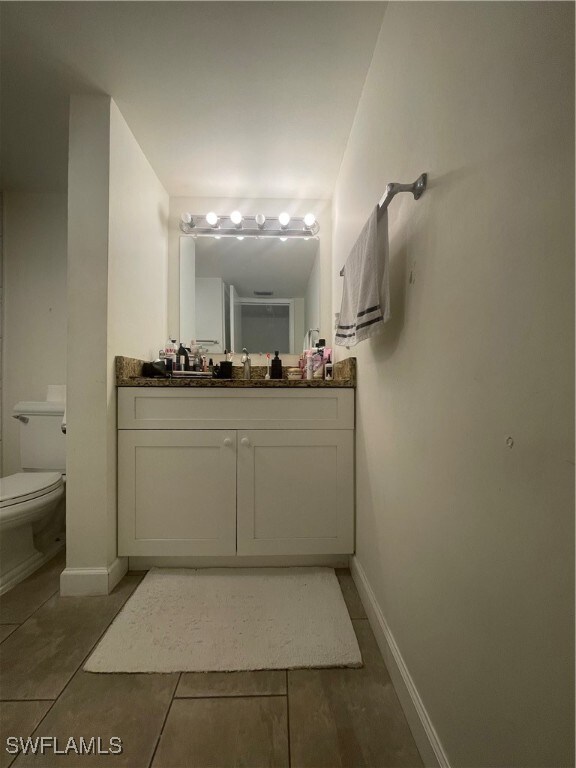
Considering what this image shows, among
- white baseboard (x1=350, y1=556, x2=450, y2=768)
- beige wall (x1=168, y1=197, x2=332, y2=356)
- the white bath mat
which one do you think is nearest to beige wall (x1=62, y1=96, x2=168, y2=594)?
the white bath mat

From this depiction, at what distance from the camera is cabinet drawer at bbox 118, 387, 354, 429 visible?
4.71 ft

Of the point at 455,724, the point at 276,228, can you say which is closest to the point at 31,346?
the point at 276,228

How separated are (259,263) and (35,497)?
5.75 feet

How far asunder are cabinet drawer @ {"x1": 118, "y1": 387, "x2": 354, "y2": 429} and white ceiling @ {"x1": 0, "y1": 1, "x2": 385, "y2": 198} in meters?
1.25

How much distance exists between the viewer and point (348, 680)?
3.04 ft

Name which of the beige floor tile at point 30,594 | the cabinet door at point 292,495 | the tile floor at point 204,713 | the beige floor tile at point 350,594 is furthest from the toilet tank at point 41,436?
the beige floor tile at point 350,594

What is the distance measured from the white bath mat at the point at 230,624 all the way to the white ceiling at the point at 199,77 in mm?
2081

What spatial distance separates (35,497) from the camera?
138 centimetres

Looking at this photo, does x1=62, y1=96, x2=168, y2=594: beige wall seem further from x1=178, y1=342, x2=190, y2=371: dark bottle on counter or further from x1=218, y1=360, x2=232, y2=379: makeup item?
x1=218, y1=360, x2=232, y2=379: makeup item

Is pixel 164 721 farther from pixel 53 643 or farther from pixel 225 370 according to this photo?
pixel 225 370

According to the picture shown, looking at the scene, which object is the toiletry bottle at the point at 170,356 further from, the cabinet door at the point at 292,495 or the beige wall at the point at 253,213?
the cabinet door at the point at 292,495

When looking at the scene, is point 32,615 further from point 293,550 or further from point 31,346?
point 31,346

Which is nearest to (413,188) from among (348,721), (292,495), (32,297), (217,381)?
(217,381)

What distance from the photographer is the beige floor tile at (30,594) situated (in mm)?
1195
